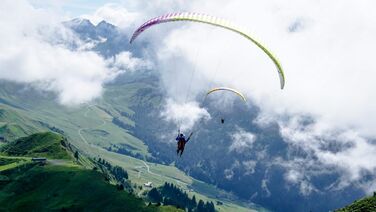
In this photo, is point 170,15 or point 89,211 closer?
point 170,15

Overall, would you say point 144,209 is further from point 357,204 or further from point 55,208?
point 357,204

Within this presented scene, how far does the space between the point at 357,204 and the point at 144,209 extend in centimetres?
8277

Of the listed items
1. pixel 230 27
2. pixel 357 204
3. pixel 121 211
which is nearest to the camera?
pixel 230 27

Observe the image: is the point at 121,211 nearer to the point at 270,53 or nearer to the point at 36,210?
the point at 36,210

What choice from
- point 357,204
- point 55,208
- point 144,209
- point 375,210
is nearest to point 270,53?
point 375,210

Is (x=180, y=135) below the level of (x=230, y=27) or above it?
below

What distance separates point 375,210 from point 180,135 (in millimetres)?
94448

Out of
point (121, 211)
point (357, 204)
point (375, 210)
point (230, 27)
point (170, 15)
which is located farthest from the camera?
point (121, 211)

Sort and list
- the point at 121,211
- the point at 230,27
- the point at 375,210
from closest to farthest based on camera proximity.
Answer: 1. the point at 230,27
2. the point at 375,210
3. the point at 121,211

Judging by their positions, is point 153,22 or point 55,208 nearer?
point 153,22

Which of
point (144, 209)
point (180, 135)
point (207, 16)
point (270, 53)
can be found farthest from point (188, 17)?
point (144, 209)

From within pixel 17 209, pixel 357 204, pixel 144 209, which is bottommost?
pixel 17 209

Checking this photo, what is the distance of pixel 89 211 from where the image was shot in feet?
641

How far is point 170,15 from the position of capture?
6022 centimetres
